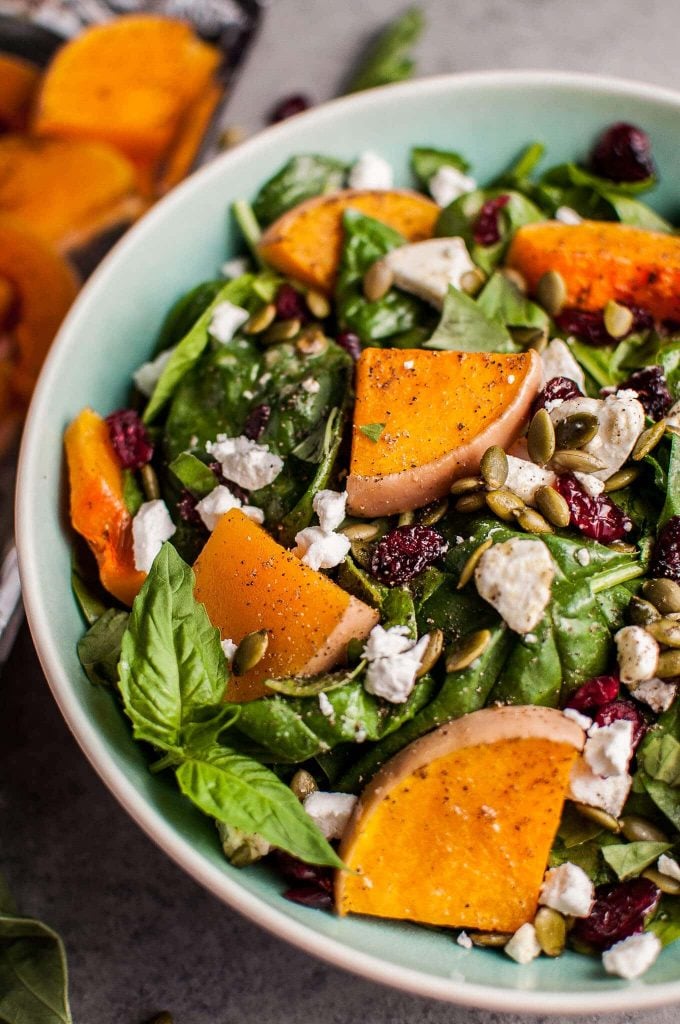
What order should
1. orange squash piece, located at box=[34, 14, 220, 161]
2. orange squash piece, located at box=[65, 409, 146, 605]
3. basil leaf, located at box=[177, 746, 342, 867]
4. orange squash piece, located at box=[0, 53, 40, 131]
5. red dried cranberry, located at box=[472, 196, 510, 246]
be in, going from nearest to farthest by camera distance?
basil leaf, located at box=[177, 746, 342, 867] < orange squash piece, located at box=[65, 409, 146, 605] < red dried cranberry, located at box=[472, 196, 510, 246] < orange squash piece, located at box=[34, 14, 220, 161] < orange squash piece, located at box=[0, 53, 40, 131]

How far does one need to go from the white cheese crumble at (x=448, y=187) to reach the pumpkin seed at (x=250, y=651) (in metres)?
1.56

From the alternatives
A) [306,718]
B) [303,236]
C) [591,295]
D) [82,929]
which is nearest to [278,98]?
[303,236]

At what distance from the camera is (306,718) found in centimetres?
236

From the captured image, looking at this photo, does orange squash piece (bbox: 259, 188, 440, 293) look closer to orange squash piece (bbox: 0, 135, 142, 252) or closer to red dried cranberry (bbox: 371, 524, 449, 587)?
red dried cranberry (bbox: 371, 524, 449, 587)

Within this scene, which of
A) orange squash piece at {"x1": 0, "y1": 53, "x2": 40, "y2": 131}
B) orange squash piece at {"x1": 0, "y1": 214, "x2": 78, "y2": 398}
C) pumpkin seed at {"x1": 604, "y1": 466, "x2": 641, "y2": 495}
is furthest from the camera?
orange squash piece at {"x1": 0, "y1": 53, "x2": 40, "y2": 131}

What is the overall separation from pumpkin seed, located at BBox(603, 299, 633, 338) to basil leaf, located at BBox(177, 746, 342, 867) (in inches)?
60.8

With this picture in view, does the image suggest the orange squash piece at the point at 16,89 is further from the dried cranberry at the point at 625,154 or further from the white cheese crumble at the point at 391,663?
the white cheese crumble at the point at 391,663

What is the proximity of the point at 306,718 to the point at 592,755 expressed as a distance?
2.17 ft

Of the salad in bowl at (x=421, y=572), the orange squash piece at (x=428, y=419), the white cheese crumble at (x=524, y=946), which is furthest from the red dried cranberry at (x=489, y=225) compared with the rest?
the white cheese crumble at (x=524, y=946)

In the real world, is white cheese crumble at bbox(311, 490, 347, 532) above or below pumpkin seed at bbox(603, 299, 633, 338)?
below

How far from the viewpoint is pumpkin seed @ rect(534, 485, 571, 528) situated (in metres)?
2.50

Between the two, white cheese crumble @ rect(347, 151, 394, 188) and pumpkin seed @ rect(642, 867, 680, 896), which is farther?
white cheese crumble @ rect(347, 151, 394, 188)

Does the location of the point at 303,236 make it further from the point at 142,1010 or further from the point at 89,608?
the point at 142,1010

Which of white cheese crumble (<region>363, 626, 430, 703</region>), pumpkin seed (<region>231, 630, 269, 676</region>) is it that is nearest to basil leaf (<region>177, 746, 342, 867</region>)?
pumpkin seed (<region>231, 630, 269, 676</region>)
